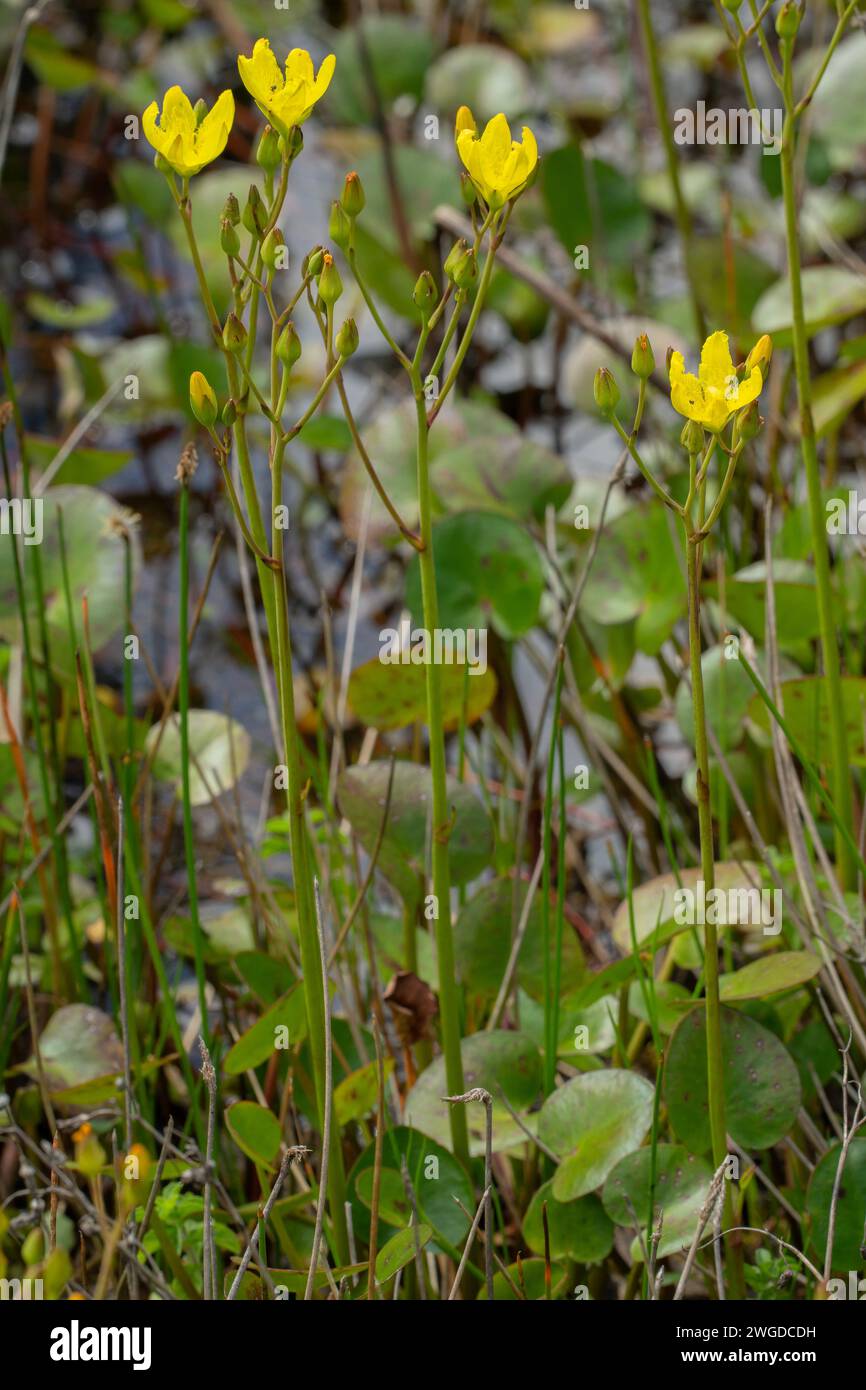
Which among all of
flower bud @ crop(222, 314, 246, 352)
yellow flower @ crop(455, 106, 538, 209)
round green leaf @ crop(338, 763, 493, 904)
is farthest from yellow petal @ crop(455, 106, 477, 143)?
round green leaf @ crop(338, 763, 493, 904)

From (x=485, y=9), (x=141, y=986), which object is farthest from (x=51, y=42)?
(x=141, y=986)

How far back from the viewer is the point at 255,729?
4.43 ft

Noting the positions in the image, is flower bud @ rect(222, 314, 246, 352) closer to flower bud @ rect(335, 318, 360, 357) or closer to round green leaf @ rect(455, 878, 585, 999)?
flower bud @ rect(335, 318, 360, 357)

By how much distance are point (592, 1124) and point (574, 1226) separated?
0.16 ft

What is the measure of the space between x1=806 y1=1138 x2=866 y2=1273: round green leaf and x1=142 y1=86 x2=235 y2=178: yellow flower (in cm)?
49

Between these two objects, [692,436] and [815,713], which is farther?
[815,713]

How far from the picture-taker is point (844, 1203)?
2.15 ft

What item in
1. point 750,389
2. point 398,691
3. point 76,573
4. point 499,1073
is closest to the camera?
point 750,389

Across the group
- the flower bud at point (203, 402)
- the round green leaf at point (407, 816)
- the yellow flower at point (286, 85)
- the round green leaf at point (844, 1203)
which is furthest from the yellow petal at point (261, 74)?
the round green leaf at point (844, 1203)

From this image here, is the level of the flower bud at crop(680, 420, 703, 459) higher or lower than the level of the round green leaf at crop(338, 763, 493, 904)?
higher

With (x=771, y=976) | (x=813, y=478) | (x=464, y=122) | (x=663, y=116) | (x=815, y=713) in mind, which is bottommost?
(x=771, y=976)

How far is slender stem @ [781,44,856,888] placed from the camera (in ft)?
2.11

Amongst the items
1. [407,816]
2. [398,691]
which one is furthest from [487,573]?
[407,816]

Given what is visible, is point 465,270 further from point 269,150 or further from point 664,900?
point 664,900
